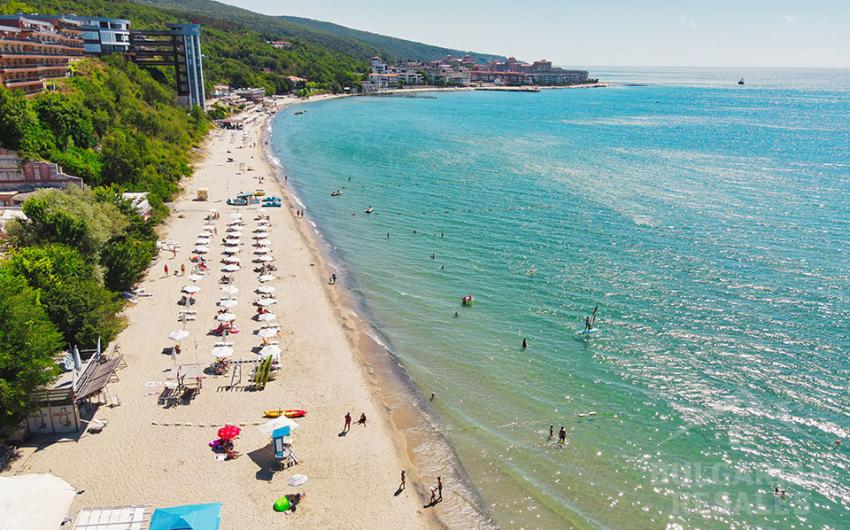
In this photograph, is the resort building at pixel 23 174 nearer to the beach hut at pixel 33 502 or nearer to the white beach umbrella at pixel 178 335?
the white beach umbrella at pixel 178 335

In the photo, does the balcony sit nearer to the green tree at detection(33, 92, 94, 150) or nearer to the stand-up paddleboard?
the green tree at detection(33, 92, 94, 150)

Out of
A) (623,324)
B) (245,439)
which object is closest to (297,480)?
(245,439)

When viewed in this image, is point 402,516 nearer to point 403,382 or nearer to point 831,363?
point 403,382

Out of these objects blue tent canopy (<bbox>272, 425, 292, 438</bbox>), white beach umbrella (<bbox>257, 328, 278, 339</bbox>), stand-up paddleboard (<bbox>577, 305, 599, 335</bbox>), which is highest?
white beach umbrella (<bbox>257, 328, 278, 339</bbox>)

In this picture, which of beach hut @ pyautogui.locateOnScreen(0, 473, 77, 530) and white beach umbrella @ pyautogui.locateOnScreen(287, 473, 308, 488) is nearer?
beach hut @ pyautogui.locateOnScreen(0, 473, 77, 530)

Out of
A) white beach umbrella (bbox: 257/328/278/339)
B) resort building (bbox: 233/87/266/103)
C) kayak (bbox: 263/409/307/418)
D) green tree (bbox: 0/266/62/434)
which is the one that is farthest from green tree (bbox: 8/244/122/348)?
resort building (bbox: 233/87/266/103)

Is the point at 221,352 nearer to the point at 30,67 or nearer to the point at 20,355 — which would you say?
the point at 20,355
